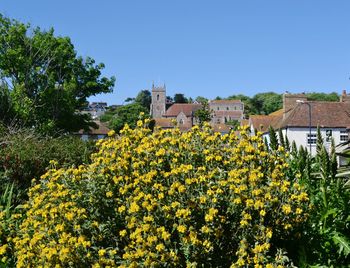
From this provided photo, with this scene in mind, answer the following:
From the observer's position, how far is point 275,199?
3557mm

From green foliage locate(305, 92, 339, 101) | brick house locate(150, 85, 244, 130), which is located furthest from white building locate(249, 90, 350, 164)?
green foliage locate(305, 92, 339, 101)

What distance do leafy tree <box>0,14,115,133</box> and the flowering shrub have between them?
81.8 ft

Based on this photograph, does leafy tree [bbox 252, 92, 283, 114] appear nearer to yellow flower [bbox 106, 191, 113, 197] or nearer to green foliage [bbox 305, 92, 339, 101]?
green foliage [bbox 305, 92, 339, 101]

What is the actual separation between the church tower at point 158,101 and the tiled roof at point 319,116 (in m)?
80.5

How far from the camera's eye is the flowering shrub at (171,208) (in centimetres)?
347

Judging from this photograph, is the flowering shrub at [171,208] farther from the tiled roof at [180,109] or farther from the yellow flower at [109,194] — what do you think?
the tiled roof at [180,109]

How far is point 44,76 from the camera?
31328 mm

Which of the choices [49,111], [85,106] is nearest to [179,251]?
[49,111]

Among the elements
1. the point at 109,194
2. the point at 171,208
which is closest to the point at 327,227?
the point at 171,208

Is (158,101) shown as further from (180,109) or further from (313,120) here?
(313,120)

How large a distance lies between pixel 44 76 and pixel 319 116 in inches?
877

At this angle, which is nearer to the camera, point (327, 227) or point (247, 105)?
point (327, 227)

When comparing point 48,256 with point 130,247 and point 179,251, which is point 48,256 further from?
point 179,251

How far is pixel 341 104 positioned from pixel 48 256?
134 feet
